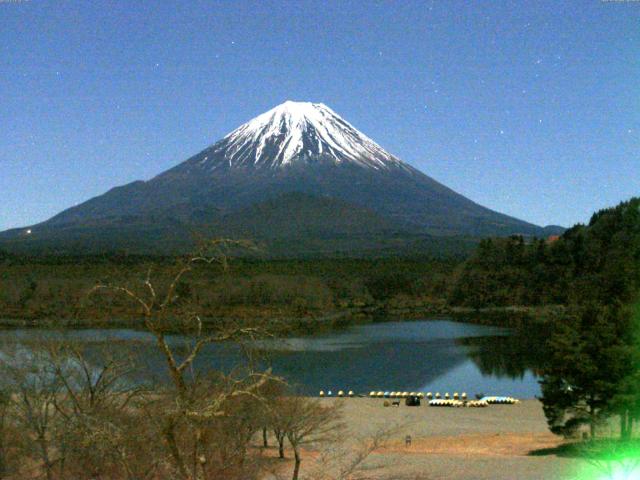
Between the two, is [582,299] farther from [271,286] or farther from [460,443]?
[460,443]

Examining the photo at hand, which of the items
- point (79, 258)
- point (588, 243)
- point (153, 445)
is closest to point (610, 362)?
point (153, 445)

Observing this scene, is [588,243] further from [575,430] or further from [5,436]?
[5,436]

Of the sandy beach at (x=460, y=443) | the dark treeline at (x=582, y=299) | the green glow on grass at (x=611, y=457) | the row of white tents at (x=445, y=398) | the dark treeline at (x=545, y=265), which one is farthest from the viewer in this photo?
the dark treeline at (x=545, y=265)

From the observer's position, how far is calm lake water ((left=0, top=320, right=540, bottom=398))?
111 feet

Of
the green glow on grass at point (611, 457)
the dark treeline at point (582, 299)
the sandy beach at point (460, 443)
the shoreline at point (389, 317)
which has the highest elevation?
the dark treeline at point (582, 299)

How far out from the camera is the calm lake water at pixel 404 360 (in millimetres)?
33812

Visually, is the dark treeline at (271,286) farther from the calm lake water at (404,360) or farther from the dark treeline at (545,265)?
the calm lake water at (404,360)

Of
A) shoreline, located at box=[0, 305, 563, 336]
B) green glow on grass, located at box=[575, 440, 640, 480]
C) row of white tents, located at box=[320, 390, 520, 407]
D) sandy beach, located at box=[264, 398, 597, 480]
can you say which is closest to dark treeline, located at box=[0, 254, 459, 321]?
shoreline, located at box=[0, 305, 563, 336]

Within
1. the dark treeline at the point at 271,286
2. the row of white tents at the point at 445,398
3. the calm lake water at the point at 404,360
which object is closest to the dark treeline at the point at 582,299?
the row of white tents at the point at 445,398

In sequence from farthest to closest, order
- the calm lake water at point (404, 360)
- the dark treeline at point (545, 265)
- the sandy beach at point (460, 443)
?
1. the dark treeline at point (545, 265)
2. the calm lake water at point (404, 360)
3. the sandy beach at point (460, 443)

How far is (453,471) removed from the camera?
52.3 ft

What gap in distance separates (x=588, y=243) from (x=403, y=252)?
181 feet

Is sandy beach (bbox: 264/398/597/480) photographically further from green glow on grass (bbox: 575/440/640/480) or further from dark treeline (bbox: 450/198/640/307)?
dark treeline (bbox: 450/198/640/307)

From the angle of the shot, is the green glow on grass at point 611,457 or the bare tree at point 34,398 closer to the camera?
the bare tree at point 34,398
